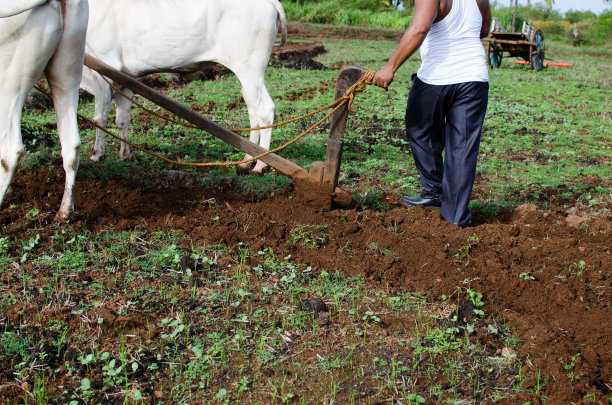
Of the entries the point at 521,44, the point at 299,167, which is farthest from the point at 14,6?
the point at 521,44

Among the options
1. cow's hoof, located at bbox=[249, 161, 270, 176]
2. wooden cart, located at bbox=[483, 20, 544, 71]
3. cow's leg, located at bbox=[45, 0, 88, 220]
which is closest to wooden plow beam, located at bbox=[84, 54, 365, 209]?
cow's leg, located at bbox=[45, 0, 88, 220]

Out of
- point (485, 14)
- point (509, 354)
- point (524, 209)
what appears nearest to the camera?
point (509, 354)

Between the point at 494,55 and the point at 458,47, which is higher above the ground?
the point at 458,47

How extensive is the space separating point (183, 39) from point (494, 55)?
1355 cm

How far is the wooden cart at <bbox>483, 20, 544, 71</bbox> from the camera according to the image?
17.0 m

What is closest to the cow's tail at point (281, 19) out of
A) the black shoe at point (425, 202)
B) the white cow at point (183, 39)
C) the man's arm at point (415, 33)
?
the white cow at point (183, 39)

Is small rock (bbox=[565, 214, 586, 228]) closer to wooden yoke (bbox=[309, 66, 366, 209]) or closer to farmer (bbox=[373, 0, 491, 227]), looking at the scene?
farmer (bbox=[373, 0, 491, 227])

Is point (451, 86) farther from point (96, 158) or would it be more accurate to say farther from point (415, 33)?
point (96, 158)

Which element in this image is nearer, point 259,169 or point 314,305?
point 314,305

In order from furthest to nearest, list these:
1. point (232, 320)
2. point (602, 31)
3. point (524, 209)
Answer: point (602, 31)
point (524, 209)
point (232, 320)

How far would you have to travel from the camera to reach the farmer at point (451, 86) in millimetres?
4266

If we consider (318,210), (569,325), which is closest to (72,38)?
(318,210)

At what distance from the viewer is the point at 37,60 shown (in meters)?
3.95

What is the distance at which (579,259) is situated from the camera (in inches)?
163
